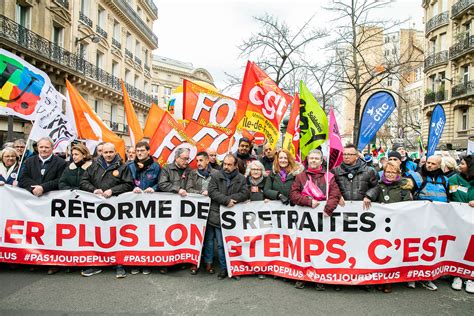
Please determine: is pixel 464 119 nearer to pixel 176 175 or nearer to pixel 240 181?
pixel 240 181

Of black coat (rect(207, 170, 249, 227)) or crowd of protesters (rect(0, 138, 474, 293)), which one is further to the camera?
black coat (rect(207, 170, 249, 227))

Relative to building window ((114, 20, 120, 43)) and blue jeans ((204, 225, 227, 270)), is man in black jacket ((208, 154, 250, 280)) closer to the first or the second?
blue jeans ((204, 225, 227, 270))

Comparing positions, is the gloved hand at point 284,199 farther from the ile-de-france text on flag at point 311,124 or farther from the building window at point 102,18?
the building window at point 102,18

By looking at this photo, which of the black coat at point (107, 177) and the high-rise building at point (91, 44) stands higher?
the high-rise building at point (91, 44)

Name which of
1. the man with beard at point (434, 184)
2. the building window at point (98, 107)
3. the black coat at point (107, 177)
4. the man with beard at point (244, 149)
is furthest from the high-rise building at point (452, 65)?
the black coat at point (107, 177)

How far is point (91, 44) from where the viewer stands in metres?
24.4

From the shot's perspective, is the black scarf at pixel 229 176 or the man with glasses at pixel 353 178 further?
the black scarf at pixel 229 176

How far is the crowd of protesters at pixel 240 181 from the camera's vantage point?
177 inches

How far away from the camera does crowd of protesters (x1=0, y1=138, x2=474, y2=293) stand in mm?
4508

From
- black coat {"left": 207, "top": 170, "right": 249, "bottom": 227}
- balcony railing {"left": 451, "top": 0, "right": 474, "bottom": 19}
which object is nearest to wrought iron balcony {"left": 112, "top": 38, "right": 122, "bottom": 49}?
black coat {"left": 207, "top": 170, "right": 249, "bottom": 227}

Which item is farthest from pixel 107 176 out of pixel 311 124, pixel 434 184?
pixel 434 184

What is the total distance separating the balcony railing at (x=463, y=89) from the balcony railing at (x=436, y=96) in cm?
123

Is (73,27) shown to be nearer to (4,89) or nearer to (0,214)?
(4,89)

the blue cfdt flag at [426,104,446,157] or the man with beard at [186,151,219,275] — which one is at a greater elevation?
the blue cfdt flag at [426,104,446,157]
